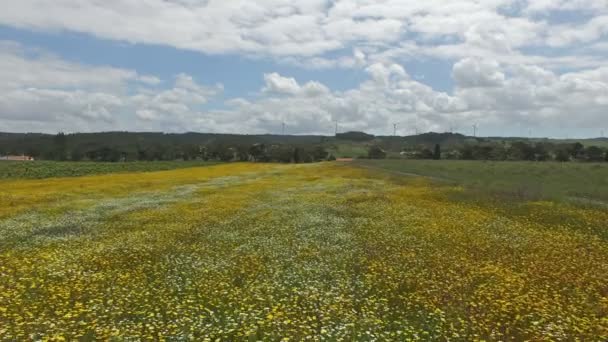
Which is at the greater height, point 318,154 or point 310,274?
point 318,154

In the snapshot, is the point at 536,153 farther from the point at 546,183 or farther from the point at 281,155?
the point at 546,183

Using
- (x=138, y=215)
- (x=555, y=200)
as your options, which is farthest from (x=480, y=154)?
(x=138, y=215)

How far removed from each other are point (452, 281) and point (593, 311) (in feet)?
14.1

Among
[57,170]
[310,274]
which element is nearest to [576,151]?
[57,170]

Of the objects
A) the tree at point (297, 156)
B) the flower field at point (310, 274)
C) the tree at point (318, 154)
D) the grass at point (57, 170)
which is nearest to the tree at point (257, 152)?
the tree at point (297, 156)

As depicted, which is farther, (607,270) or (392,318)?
(607,270)

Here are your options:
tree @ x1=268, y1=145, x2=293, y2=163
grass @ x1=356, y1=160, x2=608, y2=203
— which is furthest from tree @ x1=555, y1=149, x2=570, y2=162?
tree @ x1=268, y1=145, x2=293, y2=163

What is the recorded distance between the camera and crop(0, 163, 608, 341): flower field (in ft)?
39.1

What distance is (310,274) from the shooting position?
16.9 metres

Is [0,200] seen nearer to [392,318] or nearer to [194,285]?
[194,285]

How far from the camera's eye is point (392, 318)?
12.6m

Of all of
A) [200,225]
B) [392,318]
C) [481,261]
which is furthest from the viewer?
[200,225]

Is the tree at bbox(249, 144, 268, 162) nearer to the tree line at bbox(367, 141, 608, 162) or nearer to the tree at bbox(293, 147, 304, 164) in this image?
the tree at bbox(293, 147, 304, 164)

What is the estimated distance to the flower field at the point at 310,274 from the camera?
11.9m
